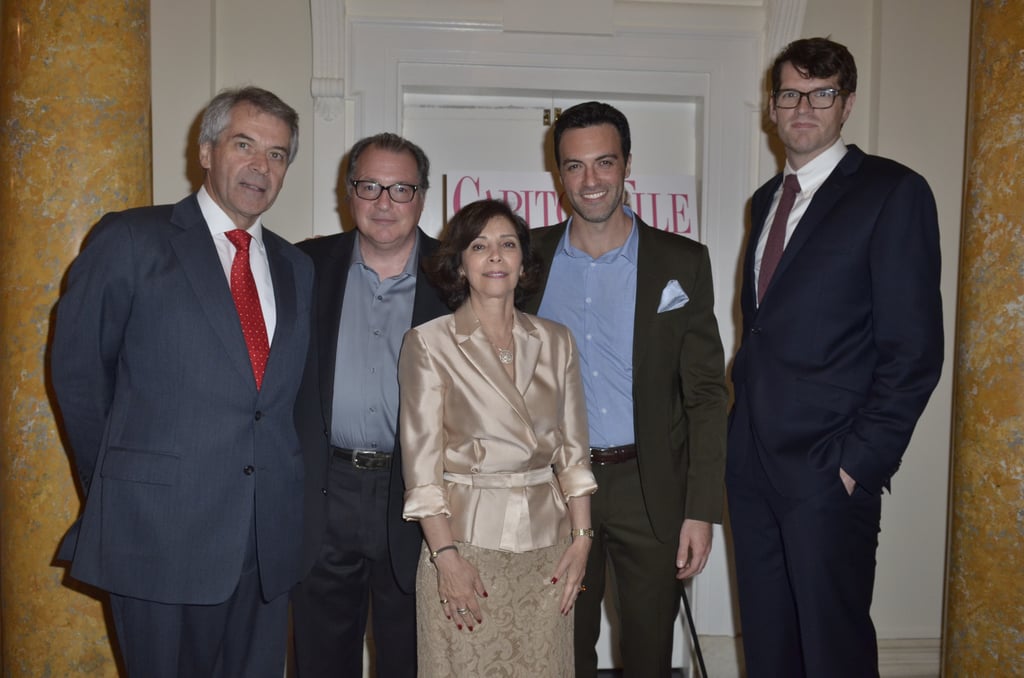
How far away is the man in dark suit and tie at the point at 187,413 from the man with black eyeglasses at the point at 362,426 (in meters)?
0.20

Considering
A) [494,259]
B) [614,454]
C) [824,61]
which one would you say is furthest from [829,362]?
[494,259]

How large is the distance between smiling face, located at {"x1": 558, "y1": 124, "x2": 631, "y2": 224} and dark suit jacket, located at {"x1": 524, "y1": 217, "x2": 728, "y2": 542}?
181 millimetres

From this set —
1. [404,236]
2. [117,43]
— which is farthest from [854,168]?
[117,43]

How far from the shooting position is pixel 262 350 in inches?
81.5

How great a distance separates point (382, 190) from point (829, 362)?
136 centimetres

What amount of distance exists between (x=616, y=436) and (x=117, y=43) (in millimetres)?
1972

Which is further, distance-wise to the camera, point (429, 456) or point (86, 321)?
point (429, 456)

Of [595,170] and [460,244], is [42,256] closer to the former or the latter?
[460,244]

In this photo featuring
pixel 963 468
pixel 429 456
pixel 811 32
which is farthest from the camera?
pixel 811 32

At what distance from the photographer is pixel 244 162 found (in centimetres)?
210

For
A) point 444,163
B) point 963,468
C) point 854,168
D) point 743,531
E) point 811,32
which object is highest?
point 811,32

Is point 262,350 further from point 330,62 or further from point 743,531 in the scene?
point 330,62

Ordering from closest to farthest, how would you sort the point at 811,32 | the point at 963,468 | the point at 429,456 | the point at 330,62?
1. the point at 429,456
2. the point at 963,468
3. the point at 330,62
4. the point at 811,32

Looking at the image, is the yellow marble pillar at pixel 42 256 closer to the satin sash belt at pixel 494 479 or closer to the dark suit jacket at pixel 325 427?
the dark suit jacket at pixel 325 427
